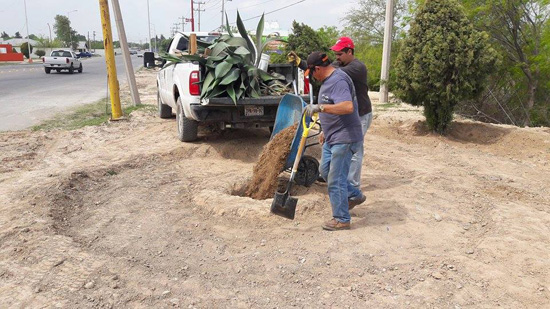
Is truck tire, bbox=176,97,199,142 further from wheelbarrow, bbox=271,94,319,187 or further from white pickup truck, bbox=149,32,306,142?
wheelbarrow, bbox=271,94,319,187

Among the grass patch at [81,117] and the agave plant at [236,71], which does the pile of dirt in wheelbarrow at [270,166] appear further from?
the grass patch at [81,117]

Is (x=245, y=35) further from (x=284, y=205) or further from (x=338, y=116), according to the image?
(x=284, y=205)

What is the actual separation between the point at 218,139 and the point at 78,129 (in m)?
3.28

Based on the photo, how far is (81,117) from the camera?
1194 centimetres

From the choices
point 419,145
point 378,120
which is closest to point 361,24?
point 378,120

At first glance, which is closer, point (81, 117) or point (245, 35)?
point (245, 35)

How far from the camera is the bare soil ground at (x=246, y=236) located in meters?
3.46

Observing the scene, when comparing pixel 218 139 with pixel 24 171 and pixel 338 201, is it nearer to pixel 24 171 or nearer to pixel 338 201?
pixel 24 171

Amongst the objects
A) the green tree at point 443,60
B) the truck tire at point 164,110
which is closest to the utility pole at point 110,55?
the truck tire at point 164,110

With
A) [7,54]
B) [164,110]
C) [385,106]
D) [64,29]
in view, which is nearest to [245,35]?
[164,110]

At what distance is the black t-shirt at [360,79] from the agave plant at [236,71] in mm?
1957

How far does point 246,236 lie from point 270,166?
150cm

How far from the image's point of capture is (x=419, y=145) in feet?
29.9

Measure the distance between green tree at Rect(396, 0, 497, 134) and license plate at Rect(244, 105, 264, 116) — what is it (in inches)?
142
